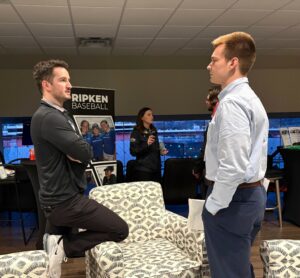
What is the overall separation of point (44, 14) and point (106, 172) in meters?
1.95

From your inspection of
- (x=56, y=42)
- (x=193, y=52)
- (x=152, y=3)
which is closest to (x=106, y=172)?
(x=152, y=3)

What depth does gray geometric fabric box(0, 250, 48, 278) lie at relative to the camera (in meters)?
1.72

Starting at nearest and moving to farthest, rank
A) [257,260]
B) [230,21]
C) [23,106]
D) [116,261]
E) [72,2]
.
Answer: [116,261], [257,260], [72,2], [230,21], [23,106]

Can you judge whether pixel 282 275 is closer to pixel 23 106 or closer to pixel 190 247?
pixel 190 247

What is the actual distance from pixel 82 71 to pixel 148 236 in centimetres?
519

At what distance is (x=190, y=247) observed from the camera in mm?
2633

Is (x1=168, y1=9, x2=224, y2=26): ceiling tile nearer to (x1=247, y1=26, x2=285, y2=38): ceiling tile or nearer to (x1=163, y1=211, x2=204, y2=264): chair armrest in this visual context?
(x1=247, y1=26, x2=285, y2=38): ceiling tile

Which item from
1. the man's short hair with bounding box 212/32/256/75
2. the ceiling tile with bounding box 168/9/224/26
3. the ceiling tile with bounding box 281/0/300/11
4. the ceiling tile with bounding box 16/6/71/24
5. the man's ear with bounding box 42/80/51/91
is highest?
the ceiling tile with bounding box 168/9/224/26

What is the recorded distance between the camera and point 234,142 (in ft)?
5.55

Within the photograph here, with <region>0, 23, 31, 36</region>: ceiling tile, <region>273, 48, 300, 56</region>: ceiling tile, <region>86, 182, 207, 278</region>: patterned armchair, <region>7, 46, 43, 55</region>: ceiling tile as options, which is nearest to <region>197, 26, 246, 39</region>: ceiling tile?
<region>273, 48, 300, 56</region>: ceiling tile

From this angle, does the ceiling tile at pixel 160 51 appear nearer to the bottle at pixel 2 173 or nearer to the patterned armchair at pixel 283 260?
the bottle at pixel 2 173

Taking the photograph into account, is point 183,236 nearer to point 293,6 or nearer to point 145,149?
point 145,149

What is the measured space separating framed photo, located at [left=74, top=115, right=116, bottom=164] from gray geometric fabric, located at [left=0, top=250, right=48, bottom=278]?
269 centimetres

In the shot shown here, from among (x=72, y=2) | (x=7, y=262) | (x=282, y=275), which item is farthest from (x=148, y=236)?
(x=72, y=2)
